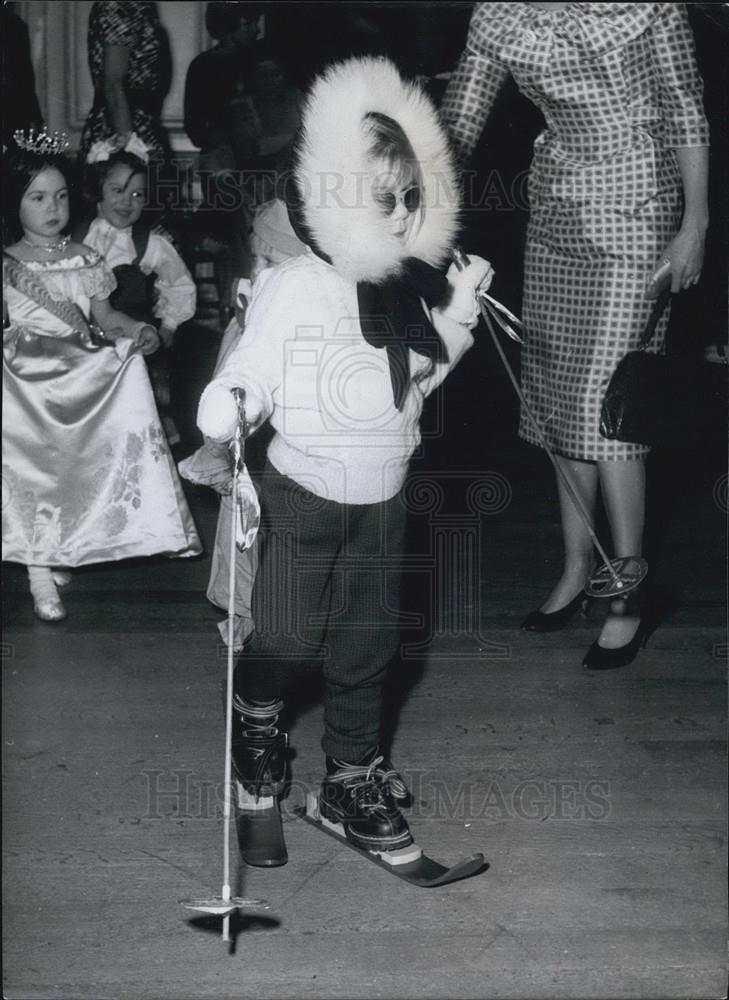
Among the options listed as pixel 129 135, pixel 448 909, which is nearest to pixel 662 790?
pixel 448 909

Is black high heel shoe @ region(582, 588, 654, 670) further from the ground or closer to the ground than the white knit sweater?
closer to the ground

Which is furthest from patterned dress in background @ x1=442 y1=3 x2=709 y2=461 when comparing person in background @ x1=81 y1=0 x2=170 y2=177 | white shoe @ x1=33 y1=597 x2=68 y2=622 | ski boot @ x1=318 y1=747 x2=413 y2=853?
person in background @ x1=81 y1=0 x2=170 y2=177

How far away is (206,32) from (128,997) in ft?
18.7

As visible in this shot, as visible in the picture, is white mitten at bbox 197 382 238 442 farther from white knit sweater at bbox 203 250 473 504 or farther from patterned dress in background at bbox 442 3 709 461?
patterned dress in background at bbox 442 3 709 461

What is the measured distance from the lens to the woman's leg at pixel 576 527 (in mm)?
3027

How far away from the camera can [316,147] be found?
1990mm

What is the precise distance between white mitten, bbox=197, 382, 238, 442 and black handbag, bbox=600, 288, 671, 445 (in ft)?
3.59

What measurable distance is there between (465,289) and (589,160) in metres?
0.75

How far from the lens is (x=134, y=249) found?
392 cm

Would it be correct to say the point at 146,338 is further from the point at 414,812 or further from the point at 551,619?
the point at 414,812

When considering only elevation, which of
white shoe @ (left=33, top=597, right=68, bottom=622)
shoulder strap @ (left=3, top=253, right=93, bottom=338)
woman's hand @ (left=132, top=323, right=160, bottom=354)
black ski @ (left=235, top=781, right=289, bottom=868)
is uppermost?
shoulder strap @ (left=3, top=253, right=93, bottom=338)

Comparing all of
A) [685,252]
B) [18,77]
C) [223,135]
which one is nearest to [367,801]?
[685,252]

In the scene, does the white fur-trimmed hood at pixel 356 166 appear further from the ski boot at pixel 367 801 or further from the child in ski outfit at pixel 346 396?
the ski boot at pixel 367 801

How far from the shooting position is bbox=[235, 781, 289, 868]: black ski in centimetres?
A: 214
